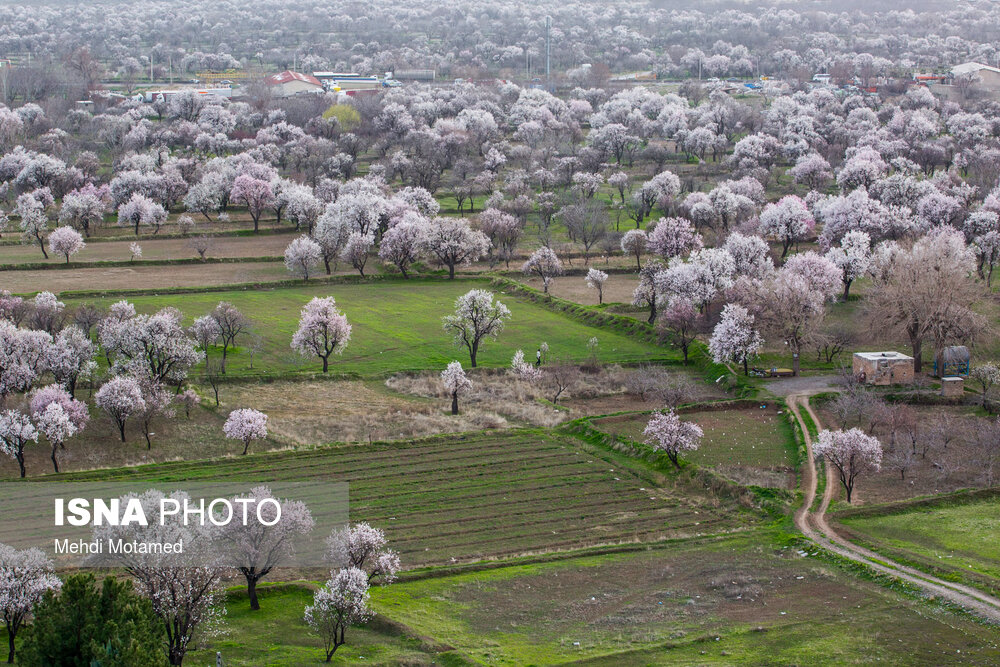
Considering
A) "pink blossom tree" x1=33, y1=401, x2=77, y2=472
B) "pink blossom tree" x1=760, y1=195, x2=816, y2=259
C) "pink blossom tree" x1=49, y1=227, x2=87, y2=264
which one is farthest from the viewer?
"pink blossom tree" x1=760, y1=195, x2=816, y2=259

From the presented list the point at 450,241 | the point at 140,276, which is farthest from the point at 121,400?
the point at 450,241

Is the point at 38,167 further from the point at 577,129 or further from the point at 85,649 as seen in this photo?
the point at 85,649

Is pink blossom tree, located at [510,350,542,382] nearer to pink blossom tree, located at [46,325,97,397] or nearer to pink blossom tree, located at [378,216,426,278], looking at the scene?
pink blossom tree, located at [378,216,426,278]

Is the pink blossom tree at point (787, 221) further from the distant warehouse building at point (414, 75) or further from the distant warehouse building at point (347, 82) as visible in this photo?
the distant warehouse building at point (414, 75)

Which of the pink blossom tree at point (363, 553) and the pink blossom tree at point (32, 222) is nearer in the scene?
the pink blossom tree at point (363, 553)

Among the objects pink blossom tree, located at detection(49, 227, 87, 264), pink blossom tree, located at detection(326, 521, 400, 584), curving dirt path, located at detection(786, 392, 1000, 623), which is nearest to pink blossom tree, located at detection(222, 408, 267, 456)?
pink blossom tree, located at detection(326, 521, 400, 584)

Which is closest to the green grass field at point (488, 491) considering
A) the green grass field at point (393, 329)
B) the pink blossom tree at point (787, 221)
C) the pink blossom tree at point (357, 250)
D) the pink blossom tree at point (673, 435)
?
the pink blossom tree at point (673, 435)
